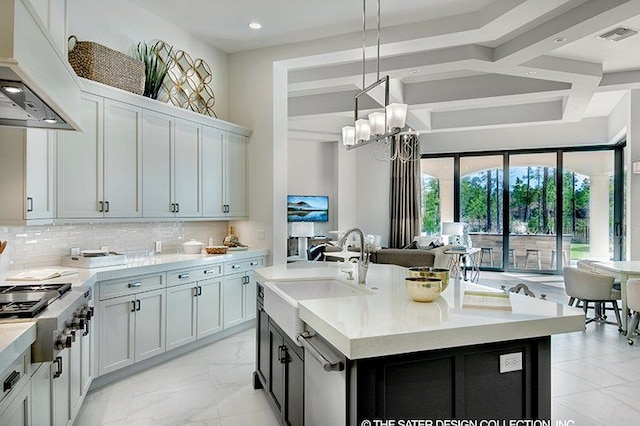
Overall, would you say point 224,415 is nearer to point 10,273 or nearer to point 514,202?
point 10,273

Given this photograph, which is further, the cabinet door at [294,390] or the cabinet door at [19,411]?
the cabinet door at [294,390]

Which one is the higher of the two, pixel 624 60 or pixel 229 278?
pixel 624 60

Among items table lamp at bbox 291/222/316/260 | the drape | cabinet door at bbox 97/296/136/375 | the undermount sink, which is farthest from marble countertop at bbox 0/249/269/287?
the drape

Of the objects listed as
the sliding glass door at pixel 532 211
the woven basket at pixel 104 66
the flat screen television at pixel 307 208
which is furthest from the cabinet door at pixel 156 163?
the sliding glass door at pixel 532 211

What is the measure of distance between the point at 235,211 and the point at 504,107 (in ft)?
18.8

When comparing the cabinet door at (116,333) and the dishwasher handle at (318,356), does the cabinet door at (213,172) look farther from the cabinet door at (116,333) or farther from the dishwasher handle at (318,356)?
the dishwasher handle at (318,356)

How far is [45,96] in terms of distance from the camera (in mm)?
1922

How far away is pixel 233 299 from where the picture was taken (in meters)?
4.59

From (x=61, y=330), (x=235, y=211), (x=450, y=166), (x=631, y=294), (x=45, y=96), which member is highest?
(x=450, y=166)

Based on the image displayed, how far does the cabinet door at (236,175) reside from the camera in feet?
16.6

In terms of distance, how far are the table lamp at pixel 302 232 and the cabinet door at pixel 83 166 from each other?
Result: 5.74 metres

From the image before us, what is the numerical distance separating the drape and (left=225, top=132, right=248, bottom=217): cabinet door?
525cm

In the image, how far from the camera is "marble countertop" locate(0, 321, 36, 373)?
144cm

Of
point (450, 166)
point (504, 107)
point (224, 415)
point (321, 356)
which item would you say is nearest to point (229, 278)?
point (224, 415)
